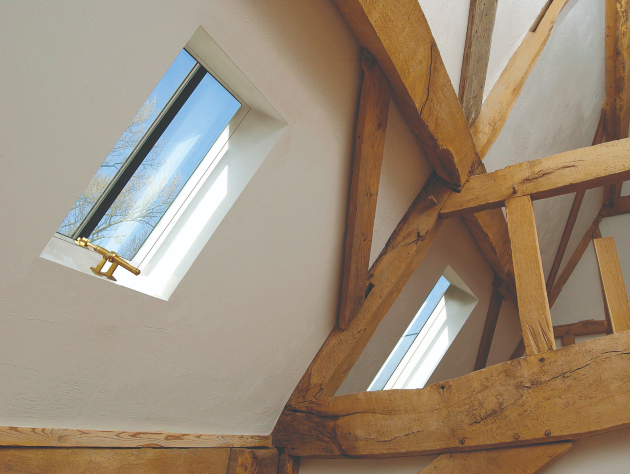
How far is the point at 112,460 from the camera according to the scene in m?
1.63

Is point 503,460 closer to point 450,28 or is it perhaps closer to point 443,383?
point 443,383

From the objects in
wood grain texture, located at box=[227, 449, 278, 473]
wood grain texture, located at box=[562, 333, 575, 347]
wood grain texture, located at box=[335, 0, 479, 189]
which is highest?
wood grain texture, located at box=[562, 333, 575, 347]

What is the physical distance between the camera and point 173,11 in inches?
48.5

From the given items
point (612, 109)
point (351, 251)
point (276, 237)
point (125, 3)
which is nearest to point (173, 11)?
point (125, 3)

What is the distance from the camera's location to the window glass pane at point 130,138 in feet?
4.97

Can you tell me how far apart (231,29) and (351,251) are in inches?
42.1

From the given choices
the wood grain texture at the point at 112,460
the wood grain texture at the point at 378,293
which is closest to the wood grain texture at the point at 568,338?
the wood grain texture at the point at 378,293

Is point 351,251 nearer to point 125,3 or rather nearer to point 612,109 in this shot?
point 125,3

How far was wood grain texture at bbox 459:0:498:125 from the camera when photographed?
7.73ft

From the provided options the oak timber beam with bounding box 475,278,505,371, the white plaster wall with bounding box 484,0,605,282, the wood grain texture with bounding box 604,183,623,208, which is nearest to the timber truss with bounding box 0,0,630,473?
the white plaster wall with bounding box 484,0,605,282

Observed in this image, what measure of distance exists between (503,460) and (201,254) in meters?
1.36

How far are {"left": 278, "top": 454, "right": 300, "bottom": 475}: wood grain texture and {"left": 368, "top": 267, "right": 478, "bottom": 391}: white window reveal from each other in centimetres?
122

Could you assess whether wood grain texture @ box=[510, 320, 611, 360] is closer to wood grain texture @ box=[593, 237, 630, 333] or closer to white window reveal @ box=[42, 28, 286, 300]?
wood grain texture @ box=[593, 237, 630, 333]

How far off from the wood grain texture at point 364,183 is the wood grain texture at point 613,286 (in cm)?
102
